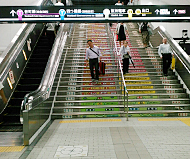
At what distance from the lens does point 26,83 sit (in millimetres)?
8227

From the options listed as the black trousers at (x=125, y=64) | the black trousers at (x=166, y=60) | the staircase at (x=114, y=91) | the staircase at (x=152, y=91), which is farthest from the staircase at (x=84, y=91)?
the black trousers at (x=166, y=60)

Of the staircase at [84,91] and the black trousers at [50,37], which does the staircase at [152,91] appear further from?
the black trousers at [50,37]

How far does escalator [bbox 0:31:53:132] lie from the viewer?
6.20 m

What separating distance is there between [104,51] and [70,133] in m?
6.39

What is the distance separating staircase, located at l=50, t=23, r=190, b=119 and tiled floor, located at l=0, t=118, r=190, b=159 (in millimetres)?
781

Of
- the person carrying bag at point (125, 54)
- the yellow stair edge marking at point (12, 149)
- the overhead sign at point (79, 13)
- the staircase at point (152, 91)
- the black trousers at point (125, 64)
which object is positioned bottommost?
the yellow stair edge marking at point (12, 149)

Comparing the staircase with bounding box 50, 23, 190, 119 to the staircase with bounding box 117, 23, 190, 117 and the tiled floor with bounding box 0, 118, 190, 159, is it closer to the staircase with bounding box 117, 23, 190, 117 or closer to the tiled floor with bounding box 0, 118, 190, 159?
the staircase with bounding box 117, 23, 190, 117

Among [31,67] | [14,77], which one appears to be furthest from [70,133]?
[31,67]

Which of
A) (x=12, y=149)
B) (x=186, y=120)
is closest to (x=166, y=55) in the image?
(x=186, y=120)

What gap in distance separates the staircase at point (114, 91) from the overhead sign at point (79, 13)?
8.30 ft

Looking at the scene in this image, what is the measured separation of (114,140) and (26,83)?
4849 millimetres

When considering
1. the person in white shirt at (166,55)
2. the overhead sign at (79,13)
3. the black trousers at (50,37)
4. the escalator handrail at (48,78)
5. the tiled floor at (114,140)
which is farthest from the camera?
the black trousers at (50,37)

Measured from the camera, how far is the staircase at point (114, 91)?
720 centimetres

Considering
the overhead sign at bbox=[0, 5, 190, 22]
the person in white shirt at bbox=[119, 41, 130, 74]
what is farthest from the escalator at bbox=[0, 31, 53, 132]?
the person in white shirt at bbox=[119, 41, 130, 74]
